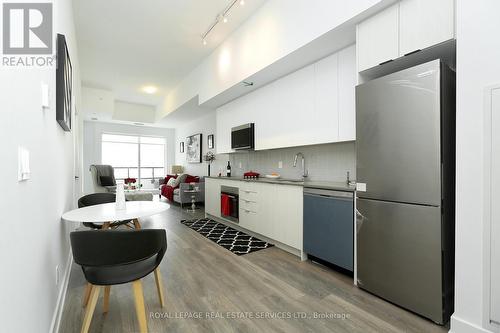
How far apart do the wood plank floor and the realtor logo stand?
5.93 feet

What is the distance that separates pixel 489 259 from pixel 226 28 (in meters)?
4.20

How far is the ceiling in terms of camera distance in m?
3.34

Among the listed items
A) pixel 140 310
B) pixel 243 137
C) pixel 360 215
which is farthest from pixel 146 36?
pixel 360 215

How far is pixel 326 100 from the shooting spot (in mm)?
2893

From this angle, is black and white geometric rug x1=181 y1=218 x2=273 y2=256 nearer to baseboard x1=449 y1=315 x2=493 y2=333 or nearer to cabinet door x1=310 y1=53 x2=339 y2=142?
cabinet door x1=310 y1=53 x2=339 y2=142

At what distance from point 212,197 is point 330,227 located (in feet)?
9.52

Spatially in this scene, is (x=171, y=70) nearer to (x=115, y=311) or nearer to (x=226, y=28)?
(x=226, y=28)

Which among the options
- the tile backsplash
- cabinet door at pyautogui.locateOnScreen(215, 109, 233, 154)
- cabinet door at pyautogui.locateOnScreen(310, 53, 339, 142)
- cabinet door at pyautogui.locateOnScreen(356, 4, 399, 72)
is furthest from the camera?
cabinet door at pyautogui.locateOnScreen(215, 109, 233, 154)

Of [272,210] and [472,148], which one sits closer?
[472,148]

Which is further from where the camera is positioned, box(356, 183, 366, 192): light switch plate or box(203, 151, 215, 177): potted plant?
box(203, 151, 215, 177): potted plant

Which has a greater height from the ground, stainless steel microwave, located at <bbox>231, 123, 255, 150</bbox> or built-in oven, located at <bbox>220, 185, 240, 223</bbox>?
stainless steel microwave, located at <bbox>231, 123, 255, 150</bbox>

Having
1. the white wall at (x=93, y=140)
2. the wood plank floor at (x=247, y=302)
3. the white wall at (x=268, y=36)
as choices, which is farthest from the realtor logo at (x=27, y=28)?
the white wall at (x=93, y=140)

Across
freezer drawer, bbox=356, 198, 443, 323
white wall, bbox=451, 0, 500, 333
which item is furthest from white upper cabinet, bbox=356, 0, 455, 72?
freezer drawer, bbox=356, 198, 443, 323

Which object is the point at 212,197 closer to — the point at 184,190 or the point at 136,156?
the point at 184,190
